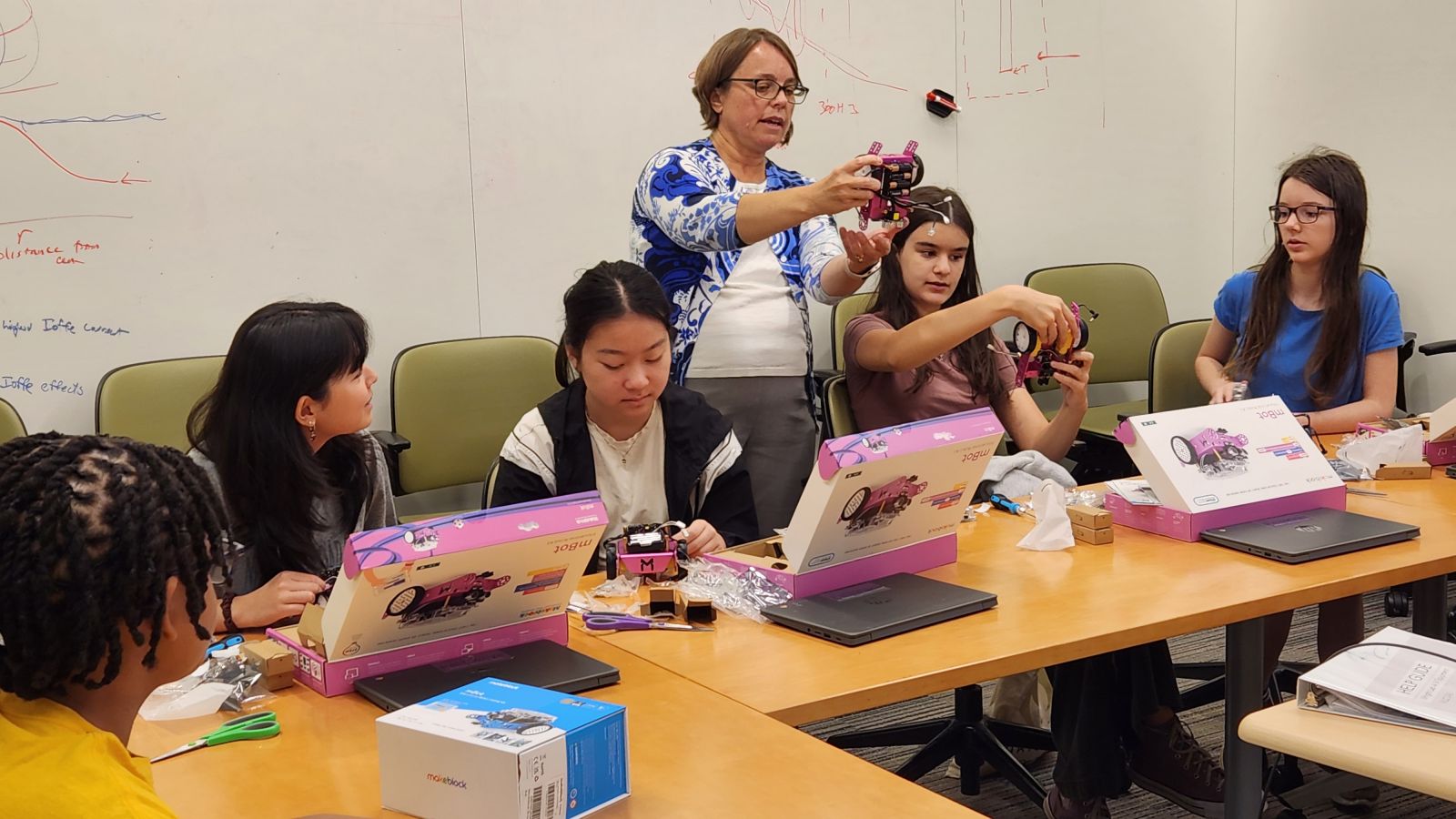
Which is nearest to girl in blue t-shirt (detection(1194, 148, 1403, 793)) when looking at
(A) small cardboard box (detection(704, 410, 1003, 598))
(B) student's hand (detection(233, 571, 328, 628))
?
(A) small cardboard box (detection(704, 410, 1003, 598))

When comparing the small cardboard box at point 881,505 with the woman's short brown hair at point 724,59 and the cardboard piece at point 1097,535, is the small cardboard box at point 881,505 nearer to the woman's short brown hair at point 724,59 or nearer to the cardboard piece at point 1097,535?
the cardboard piece at point 1097,535

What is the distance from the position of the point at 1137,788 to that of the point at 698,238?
1.53 m

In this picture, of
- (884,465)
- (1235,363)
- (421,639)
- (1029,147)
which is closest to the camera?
(421,639)

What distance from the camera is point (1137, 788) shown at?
2869 mm

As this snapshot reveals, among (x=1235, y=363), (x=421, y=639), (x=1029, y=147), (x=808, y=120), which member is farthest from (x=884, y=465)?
(x=1029, y=147)

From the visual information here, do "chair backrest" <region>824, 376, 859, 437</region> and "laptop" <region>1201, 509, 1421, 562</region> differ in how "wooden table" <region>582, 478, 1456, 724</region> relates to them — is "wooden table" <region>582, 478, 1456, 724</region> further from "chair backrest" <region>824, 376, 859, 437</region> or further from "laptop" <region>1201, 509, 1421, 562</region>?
"chair backrest" <region>824, 376, 859, 437</region>

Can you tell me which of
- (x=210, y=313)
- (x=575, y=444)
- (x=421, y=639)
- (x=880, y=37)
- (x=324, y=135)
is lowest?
(x=421, y=639)

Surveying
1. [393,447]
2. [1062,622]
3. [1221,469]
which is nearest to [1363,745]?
[1062,622]

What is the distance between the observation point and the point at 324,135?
3531 millimetres

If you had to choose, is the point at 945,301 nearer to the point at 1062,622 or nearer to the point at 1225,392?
the point at 1225,392

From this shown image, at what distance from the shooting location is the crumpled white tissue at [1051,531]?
2.22 metres

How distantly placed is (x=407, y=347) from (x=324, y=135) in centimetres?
61

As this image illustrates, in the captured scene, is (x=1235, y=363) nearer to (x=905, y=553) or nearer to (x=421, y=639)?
(x=905, y=553)

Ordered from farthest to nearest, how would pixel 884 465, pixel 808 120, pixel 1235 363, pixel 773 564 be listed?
pixel 808 120
pixel 1235 363
pixel 773 564
pixel 884 465
